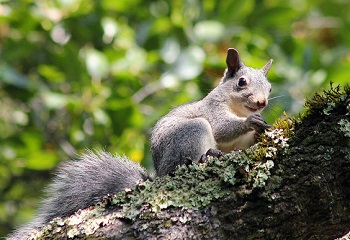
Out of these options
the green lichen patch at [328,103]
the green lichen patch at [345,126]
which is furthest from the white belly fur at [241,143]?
the green lichen patch at [345,126]

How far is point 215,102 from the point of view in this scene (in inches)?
145

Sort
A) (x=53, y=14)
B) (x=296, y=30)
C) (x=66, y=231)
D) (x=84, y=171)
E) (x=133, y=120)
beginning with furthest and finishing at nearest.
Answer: (x=296, y=30) → (x=53, y=14) → (x=133, y=120) → (x=84, y=171) → (x=66, y=231)

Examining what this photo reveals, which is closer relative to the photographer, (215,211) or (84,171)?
(215,211)

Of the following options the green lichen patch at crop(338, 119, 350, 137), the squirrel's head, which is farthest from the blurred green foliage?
the green lichen patch at crop(338, 119, 350, 137)

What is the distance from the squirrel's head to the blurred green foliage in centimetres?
35

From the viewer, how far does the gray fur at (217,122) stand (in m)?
3.20

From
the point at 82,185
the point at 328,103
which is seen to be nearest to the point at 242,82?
the point at 82,185

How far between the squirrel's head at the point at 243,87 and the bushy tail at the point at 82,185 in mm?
959

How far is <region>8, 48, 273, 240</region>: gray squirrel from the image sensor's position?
9.09 feet

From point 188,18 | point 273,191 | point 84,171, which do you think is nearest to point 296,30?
point 188,18

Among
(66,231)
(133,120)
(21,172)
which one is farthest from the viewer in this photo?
(21,172)

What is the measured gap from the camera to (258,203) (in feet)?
6.86

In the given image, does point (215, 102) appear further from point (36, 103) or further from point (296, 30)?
point (296, 30)

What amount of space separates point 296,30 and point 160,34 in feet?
5.76
